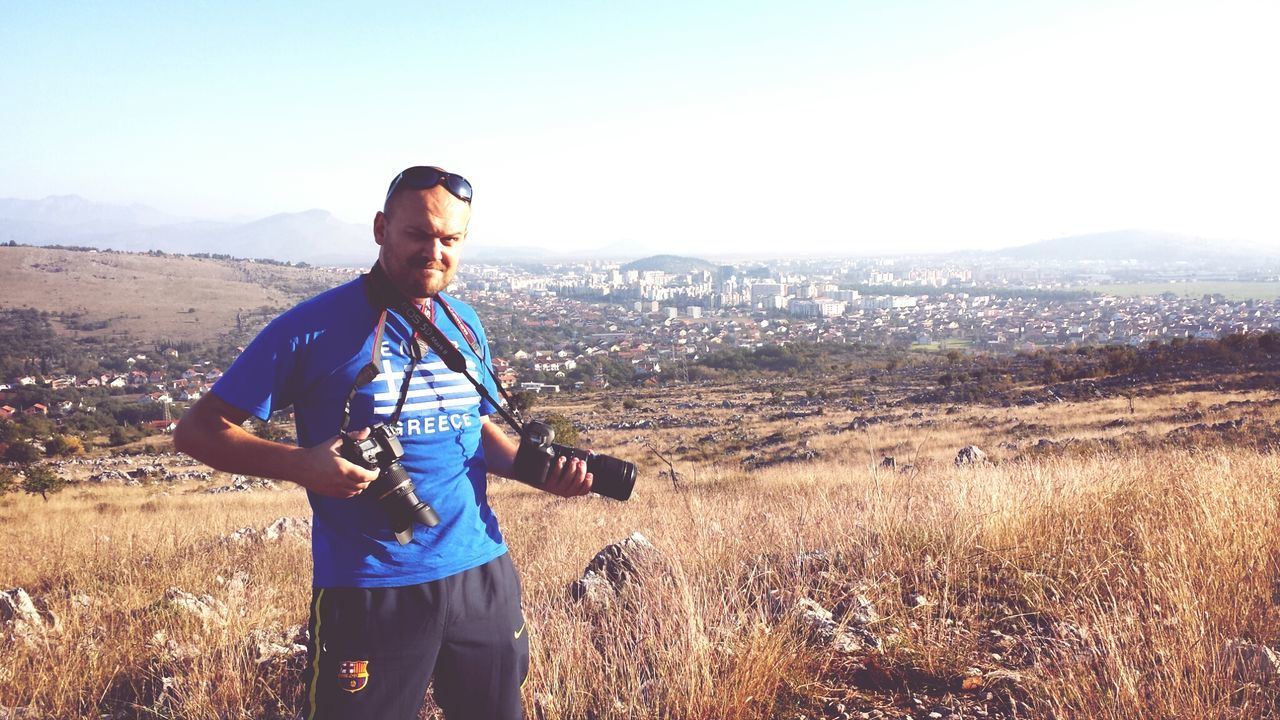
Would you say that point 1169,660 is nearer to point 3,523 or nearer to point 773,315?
point 3,523

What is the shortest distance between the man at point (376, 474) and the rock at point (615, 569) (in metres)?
1.36

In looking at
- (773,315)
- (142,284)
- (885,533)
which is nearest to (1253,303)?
(773,315)

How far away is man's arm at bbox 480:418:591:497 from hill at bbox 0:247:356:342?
88.0 metres

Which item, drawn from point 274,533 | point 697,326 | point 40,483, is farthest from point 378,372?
point 697,326

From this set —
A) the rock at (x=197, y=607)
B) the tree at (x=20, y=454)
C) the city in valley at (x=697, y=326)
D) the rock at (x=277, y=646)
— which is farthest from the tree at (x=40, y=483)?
the city in valley at (x=697, y=326)

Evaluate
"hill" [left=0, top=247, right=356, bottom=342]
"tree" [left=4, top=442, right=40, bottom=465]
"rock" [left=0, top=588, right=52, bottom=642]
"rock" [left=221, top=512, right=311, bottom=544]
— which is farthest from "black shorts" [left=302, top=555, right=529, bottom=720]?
"hill" [left=0, top=247, right=356, bottom=342]

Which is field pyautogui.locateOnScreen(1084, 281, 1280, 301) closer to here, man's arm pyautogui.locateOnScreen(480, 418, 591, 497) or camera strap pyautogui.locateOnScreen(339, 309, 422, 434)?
man's arm pyautogui.locateOnScreen(480, 418, 591, 497)

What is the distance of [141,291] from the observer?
97250 mm

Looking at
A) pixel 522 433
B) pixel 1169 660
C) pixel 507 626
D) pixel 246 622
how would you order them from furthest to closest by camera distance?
pixel 246 622 < pixel 1169 660 < pixel 522 433 < pixel 507 626

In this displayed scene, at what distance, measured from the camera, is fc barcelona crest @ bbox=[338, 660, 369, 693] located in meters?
1.47

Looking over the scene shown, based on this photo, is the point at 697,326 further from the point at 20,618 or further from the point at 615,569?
the point at 20,618

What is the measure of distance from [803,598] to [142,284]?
123 metres

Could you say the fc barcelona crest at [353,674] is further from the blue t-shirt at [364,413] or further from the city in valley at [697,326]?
the city in valley at [697,326]

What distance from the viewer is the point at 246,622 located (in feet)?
10.5
